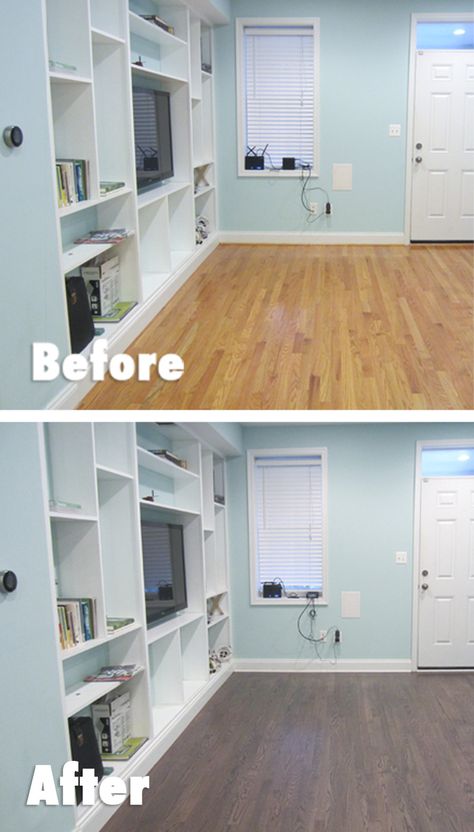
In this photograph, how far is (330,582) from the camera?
7109mm

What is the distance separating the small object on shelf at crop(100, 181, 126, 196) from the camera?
13.6 feet

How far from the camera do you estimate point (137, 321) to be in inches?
182

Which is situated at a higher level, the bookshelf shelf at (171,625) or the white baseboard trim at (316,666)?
the bookshelf shelf at (171,625)

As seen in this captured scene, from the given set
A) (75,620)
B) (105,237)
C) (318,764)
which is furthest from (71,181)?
(318,764)

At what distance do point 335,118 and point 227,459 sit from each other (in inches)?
129

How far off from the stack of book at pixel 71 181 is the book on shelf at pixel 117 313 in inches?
27.8

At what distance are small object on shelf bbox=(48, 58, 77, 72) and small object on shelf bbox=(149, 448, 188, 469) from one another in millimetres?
2100

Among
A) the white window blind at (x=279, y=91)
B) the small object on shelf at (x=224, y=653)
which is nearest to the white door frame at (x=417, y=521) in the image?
the small object on shelf at (x=224, y=653)

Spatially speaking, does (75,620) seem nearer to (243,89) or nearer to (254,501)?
(254,501)

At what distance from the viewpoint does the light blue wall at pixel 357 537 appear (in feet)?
23.0

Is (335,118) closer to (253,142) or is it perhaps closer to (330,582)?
(253,142)

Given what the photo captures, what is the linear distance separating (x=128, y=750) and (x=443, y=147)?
5898mm

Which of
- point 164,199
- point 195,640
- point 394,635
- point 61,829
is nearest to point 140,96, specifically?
point 164,199

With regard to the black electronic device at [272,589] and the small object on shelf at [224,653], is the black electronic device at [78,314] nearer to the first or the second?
the small object on shelf at [224,653]
